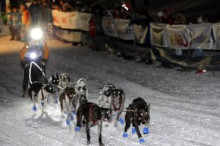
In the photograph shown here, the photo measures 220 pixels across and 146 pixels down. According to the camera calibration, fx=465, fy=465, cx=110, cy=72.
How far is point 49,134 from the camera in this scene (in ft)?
27.7

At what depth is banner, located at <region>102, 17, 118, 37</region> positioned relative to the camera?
18734 mm

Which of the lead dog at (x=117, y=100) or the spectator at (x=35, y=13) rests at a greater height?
the spectator at (x=35, y=13)

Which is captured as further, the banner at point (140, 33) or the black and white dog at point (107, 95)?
the banner at point (140, 33)

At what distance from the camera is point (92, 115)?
7473mm

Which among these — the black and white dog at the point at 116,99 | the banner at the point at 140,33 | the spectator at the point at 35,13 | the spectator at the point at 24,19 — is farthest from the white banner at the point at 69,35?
the black and white dog at the point at 116,99

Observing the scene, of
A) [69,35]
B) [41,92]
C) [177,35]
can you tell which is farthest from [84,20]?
[41,92]

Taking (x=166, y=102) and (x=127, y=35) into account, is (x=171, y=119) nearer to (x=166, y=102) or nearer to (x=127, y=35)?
(x=166, y=102)

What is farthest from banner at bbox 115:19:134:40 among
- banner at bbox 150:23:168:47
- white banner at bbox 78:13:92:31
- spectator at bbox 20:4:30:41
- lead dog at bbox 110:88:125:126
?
lead dog at bbox 110:88:125:126

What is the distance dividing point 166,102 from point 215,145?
3.33m

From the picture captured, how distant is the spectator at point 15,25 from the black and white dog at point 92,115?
637 inches

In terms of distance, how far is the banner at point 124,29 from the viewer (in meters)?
17.5

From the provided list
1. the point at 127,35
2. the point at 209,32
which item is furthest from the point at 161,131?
the point at 127,35

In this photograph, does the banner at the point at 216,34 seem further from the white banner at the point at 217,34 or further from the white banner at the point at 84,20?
the white banner at the point at 84,20

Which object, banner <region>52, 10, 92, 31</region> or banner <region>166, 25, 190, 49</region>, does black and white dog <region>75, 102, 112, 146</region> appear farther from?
banner <region>52, 10, 92, 31</region>
